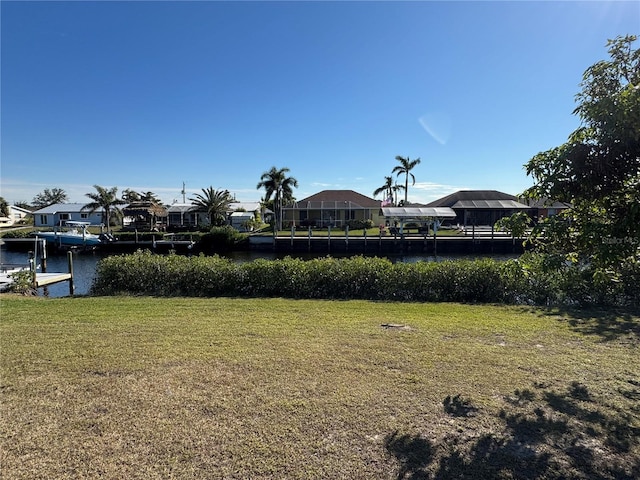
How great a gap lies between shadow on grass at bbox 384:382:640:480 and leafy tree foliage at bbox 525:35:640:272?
4.72ft

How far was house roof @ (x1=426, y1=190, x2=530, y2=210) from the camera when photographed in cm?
4847

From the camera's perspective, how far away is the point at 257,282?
10.9m

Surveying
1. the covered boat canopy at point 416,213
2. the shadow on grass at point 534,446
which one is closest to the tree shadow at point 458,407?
the shadow on grass at point 534,446

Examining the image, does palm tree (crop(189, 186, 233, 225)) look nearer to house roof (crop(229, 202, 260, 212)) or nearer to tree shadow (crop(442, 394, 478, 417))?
house roof (crop(229, 202, 260, 212))

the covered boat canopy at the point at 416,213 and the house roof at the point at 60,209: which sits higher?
the house roof at the point at 60,209

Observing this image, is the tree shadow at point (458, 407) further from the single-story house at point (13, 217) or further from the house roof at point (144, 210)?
the single-story house at point (13, 217)

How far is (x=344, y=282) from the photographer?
10.5 m

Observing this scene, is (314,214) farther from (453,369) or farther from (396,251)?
(453,369)

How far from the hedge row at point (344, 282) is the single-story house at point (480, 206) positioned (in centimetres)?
3856

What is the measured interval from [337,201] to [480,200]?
1958 centimetres

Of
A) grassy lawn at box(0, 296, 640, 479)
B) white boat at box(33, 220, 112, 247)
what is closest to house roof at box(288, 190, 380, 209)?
A: white boat at box(33, 220, 112, 247)

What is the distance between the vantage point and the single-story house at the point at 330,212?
49.8 meters

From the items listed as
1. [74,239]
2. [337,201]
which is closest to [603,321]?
[74,239]

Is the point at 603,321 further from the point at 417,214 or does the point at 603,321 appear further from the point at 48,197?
the point at 48,197
